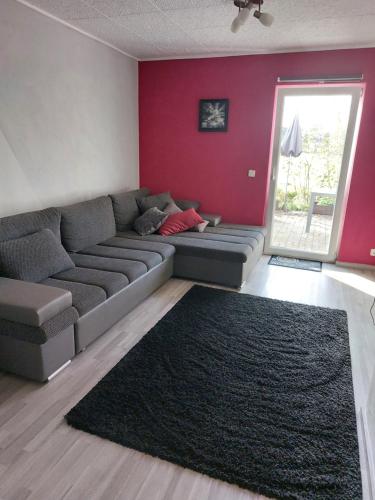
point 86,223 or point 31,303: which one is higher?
point 86,223

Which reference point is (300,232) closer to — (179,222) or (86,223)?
(179,222)

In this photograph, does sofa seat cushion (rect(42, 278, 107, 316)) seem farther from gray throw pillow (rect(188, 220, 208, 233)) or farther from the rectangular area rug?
gray throw pillow (rect(188, 220, 208, 233))

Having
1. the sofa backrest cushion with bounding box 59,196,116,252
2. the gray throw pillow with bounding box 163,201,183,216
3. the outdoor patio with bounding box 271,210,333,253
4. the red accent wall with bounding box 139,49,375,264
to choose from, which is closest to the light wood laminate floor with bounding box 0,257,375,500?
the sofa backrest cushion with bounding box 59,196,116,252

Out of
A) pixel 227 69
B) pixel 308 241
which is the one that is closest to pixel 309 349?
pixel 308 241

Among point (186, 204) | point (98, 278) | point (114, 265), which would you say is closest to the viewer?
point (98, 278)

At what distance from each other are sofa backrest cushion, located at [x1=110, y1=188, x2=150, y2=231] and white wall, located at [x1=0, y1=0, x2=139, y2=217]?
301 millimetres

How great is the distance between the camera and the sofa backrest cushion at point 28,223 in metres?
2.66

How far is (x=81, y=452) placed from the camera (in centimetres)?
170

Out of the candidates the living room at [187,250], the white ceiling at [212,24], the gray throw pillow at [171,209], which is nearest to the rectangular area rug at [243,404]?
the living room at [187,250]

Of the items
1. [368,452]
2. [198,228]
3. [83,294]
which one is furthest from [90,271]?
[368,452]

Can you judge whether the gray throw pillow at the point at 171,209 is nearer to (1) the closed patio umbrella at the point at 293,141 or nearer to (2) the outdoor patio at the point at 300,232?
(2) the outdoor patio at the point at 300,232

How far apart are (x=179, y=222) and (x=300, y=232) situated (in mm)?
1812

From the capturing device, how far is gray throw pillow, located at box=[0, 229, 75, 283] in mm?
2453

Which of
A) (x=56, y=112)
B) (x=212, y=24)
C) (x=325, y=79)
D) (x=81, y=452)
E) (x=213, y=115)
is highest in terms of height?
(x=212, y=24)
